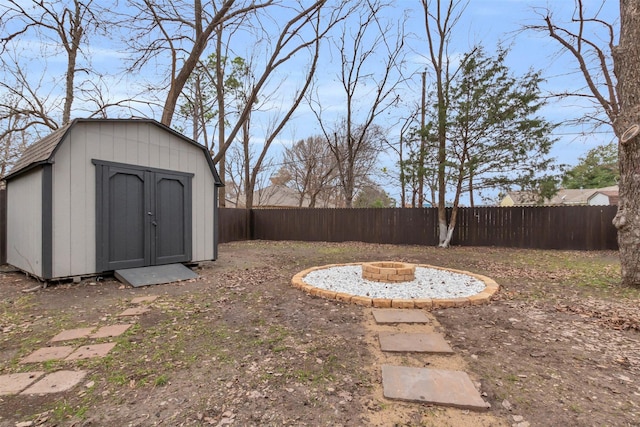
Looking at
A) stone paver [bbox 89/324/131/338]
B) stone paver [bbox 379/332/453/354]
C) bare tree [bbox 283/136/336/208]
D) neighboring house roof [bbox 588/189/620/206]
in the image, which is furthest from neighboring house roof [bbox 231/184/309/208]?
neighboring house roof [bbox 588/189/620/206]

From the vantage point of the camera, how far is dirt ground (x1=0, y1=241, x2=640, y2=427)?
1653 millimetres

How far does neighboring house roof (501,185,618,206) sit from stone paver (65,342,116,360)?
1069 centimetres

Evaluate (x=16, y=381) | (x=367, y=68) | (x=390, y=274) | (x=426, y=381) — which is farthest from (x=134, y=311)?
(x=367, y=68)

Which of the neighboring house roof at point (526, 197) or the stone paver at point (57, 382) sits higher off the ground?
the neighboring house roof at point (526, 197)

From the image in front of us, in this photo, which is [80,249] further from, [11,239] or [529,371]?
[529,371]

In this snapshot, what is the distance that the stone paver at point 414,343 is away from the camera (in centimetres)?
240

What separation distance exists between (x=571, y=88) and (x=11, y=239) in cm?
1567

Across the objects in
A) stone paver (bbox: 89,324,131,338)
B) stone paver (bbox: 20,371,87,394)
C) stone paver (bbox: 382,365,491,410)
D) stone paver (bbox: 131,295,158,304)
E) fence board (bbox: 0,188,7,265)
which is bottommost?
stone paver (bbox: 131,295,158,304)

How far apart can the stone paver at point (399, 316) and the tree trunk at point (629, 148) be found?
11.3 ft

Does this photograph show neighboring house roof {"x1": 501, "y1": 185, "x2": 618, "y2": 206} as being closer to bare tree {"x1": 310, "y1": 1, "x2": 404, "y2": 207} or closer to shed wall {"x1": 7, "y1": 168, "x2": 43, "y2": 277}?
bare tree {"x1": 310, "y1": 1, "x2": 404, "y2": 207}

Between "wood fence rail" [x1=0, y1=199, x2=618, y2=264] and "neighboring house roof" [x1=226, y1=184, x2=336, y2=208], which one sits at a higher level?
"neighboring house roof" [x1=226, y1=184, x2=336, y2=208]

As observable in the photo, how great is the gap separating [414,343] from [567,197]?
3549 cm

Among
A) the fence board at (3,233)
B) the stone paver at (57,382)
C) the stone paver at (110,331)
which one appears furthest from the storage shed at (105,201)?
the stone paver at (57,382)

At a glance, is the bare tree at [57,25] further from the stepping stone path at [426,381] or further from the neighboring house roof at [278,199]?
the neighboring house roof at [278,199]
